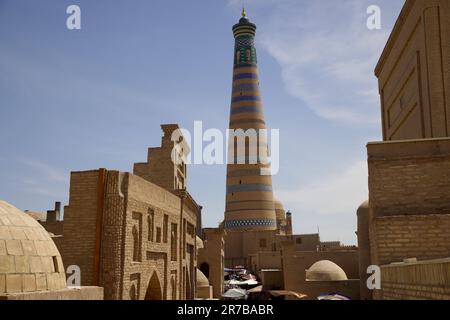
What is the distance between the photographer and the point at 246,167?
4578 cm

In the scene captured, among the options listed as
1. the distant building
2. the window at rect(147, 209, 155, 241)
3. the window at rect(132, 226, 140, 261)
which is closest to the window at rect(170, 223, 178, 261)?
the distant building

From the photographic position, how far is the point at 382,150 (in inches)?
493

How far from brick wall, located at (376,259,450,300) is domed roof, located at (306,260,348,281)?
1466cm

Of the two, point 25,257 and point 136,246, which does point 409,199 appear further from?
point 25,257

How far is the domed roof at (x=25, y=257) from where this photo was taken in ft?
26.8

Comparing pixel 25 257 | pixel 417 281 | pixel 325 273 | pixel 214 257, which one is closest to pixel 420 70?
pixel 417 281

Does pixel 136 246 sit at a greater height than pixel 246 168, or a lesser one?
lesser

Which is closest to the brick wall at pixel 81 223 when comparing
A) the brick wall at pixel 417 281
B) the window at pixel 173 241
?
the window at pixel 173 241

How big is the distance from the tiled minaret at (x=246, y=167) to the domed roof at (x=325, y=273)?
18.3m

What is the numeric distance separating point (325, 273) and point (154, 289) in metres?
11.6

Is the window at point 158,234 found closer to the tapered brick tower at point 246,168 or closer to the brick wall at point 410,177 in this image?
the brick wall at point 410,177
